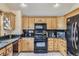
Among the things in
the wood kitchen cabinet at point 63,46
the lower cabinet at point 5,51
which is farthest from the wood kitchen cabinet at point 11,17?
the wood kitchen cabinet at point 63,46

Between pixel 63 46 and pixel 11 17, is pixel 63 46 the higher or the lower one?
the lower one

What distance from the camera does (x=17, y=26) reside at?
2777mm

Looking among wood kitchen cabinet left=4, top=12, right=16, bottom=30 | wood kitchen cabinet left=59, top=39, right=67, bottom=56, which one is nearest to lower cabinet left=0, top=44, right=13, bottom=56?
wood kitchen cabinet left=4, top=12, right=16, bottom=30

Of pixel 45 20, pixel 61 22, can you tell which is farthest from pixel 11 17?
pixel 61 22

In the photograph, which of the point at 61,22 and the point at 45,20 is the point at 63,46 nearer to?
the point at 61,22

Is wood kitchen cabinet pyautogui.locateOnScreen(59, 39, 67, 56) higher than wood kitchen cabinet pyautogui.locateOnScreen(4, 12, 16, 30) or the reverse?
the reverse

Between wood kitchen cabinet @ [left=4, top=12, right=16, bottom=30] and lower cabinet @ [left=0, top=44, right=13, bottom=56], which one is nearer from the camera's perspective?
lower cabinet @ [left=0, top=44, right=13, bottom=56]

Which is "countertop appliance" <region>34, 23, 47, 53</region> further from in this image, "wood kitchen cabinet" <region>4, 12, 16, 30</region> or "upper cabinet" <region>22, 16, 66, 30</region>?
"wood kitchen cabinet" <region>4, 12, 16, 30</region>

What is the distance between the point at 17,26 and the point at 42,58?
66.0 inches

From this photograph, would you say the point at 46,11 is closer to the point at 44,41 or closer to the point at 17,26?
the point at 17,26

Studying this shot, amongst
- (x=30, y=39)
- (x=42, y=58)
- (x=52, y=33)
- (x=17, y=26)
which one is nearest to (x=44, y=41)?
(x=30, y=39)

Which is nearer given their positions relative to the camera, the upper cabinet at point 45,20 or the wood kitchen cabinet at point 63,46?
the upper cabinet at point 45,20

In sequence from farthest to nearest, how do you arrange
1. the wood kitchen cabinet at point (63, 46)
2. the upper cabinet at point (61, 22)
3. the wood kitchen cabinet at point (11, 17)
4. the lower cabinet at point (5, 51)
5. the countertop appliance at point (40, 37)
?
the countertop appliance at point (40, 37) < the wood kitchen cabinet at point (63, 46) < the upper cabinet at point (61, 22) < the wood kitchen cabinet at point (11, 17) < the lower cabinet at point (5, 51)

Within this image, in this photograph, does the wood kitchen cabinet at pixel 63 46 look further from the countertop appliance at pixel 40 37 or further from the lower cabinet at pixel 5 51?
the lower cabinet at pixel 5 51
